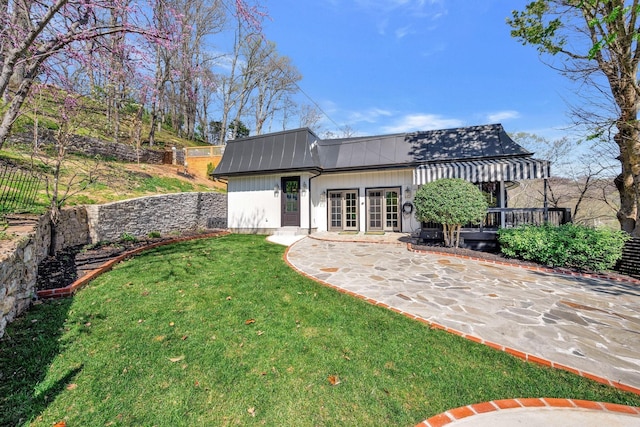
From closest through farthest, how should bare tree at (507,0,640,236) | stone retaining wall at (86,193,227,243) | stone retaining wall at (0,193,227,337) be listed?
stone retaining wall at (0,193,227,337)
bare tree at (507,0,640,236)
stone retaining wall at (86,193,227,243)

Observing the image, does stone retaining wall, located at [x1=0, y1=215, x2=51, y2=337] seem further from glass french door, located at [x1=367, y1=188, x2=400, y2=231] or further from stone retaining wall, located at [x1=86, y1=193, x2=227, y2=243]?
glass french door, located at [x1=367, y1=188, x2=400, y2=231]

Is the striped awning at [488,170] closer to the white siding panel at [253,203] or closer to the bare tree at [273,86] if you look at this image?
the white siding panel at [253,203]

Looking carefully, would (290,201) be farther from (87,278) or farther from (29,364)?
(29,364)

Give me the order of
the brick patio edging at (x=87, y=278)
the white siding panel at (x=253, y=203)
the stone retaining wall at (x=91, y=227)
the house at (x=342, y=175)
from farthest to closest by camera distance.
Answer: the white siding panel at (x=253, y=203)
the house at (x=342, y=175)
the brick patio edging at (x=87, y=278)
the stone retaining wall at (x=91, y=227)

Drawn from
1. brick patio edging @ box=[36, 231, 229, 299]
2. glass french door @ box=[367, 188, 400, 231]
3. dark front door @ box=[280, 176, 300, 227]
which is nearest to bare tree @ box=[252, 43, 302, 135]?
dark front door @ box=[280, 176, 300, 227]

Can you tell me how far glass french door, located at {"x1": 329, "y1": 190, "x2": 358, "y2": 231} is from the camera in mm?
12859

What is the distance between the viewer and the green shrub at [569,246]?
243 inches

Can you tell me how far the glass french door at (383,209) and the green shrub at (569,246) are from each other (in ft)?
16.9

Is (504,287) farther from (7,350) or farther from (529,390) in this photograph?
(7,350)

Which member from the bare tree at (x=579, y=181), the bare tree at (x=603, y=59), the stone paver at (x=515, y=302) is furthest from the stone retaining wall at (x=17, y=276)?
the bare tree at (x=579, y=181)

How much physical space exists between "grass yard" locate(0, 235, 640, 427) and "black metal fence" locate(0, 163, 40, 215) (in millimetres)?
4139

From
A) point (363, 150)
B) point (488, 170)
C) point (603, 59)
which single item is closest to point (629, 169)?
point (603, 59)

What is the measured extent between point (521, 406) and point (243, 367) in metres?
2.64

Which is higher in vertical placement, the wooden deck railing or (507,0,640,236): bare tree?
(507,0,640,236): bare tree
